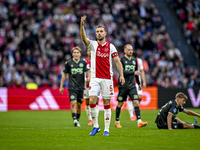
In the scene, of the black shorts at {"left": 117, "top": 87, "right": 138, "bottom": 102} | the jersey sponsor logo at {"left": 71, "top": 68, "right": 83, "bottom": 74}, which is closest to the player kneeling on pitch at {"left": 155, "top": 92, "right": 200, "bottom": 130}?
the black shorts at {"left": 117, "top": 87, "right": 138, "bottom": 102}

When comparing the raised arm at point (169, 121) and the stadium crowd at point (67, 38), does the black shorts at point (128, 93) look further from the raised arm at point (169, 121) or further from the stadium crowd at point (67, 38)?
the stadium crowd at point (67, 38)

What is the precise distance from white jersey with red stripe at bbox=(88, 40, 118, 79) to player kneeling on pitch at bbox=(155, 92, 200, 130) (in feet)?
6.93

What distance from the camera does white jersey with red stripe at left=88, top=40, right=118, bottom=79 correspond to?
8.04 metres

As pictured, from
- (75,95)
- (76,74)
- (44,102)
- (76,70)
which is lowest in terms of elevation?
(44,102)

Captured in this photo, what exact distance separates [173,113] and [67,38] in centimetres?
1366

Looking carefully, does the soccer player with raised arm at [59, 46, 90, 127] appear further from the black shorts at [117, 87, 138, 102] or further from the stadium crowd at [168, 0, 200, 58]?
the stadium crowd at [168, 0, 200, 58]

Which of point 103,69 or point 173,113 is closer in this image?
point 103,69

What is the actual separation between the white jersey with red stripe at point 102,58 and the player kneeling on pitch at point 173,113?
211 cm

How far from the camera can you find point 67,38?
2180cm

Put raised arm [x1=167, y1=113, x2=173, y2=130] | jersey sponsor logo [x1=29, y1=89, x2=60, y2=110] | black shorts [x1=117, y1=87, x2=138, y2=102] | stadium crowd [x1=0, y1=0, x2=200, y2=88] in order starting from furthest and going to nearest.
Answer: stadium crowd [x1=0, y1=0, x2=200, y2=88] < jersey sponsor logo [x1=29, y1=89, x2=60, y2=110] < black shorts [x1=117, y1=87, x2=138, y2=102] < raised arm [x1=167, y1=113, x2=173, y2=130]

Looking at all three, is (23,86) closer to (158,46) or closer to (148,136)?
(158,46)

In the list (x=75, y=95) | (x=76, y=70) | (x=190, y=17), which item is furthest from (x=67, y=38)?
(x=75, y=95)

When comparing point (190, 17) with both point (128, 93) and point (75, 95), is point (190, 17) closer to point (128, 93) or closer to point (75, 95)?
point (128, 93)

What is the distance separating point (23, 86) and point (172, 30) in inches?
503
